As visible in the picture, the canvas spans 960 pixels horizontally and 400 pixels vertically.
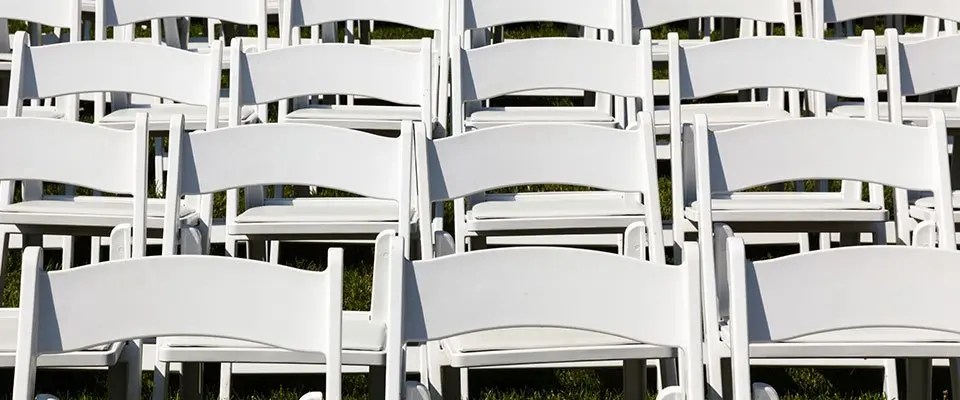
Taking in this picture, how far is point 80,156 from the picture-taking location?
12.2 ft

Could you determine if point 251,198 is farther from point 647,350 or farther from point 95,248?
point 647,350

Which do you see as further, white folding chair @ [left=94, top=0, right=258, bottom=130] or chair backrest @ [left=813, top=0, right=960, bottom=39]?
chair backrest @ [left=813, top=0, right=960, bottom=39]

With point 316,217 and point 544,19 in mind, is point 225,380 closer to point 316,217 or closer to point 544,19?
point 316,217

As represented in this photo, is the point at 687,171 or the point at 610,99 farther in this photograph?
the point at 610,99

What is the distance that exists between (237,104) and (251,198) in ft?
1.10

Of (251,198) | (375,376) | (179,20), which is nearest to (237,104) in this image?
(251,198)

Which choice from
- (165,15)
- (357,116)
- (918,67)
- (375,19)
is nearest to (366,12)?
(375,19)

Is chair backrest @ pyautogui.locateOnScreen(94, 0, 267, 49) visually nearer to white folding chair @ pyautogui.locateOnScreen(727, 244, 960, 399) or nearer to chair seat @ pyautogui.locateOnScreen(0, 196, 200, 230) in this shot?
chair seat @ pyautogui.locateOnScreen(0, 196, 200, 230)

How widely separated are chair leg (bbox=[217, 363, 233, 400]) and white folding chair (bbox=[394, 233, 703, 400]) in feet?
4.95

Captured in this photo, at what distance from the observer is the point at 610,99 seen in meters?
5.59

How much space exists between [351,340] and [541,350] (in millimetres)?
486

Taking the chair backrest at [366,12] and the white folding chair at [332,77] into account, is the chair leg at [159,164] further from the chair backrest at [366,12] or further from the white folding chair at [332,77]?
the white folding chair at [332,77]

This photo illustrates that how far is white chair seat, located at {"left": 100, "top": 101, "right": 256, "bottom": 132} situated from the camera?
505 centimetres

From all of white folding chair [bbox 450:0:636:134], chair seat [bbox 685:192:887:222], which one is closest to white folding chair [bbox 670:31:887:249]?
chair seat [bbox 685:192:887:222]
